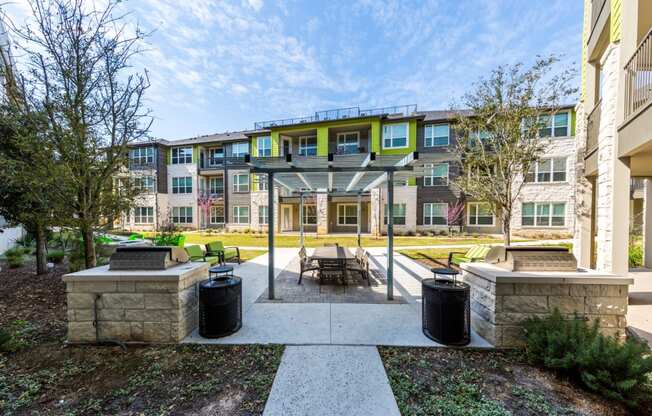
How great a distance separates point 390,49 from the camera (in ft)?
45.5

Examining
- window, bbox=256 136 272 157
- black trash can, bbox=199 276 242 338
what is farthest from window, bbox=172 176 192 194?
black trash can, bbox=199 276 242 338

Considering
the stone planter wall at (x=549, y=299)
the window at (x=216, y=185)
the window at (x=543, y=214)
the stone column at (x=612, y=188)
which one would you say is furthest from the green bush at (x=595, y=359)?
the window at (x=216, y=185)

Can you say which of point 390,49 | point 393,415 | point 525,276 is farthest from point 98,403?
point 390,49

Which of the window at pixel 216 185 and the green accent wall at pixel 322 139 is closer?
the green accent wall at pixel 322 139

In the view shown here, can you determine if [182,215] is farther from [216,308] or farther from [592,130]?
[592,130]

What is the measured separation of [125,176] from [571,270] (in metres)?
9.02

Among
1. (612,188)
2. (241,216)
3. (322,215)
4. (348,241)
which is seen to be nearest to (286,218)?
(322,215)

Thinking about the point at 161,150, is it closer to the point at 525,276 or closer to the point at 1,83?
the point at 1,83

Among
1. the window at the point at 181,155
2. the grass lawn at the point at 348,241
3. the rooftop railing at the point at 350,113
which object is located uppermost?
the rooftop railing at the point at 350,113

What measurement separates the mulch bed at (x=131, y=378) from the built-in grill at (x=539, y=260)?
3840mm

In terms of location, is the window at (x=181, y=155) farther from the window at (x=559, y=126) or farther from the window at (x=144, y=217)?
the window at (x=559, y=126)

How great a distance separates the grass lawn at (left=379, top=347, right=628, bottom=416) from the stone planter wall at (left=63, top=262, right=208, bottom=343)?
317 centimetres

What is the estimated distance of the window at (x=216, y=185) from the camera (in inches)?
1047

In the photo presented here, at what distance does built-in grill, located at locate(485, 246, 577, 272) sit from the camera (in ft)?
12.2
